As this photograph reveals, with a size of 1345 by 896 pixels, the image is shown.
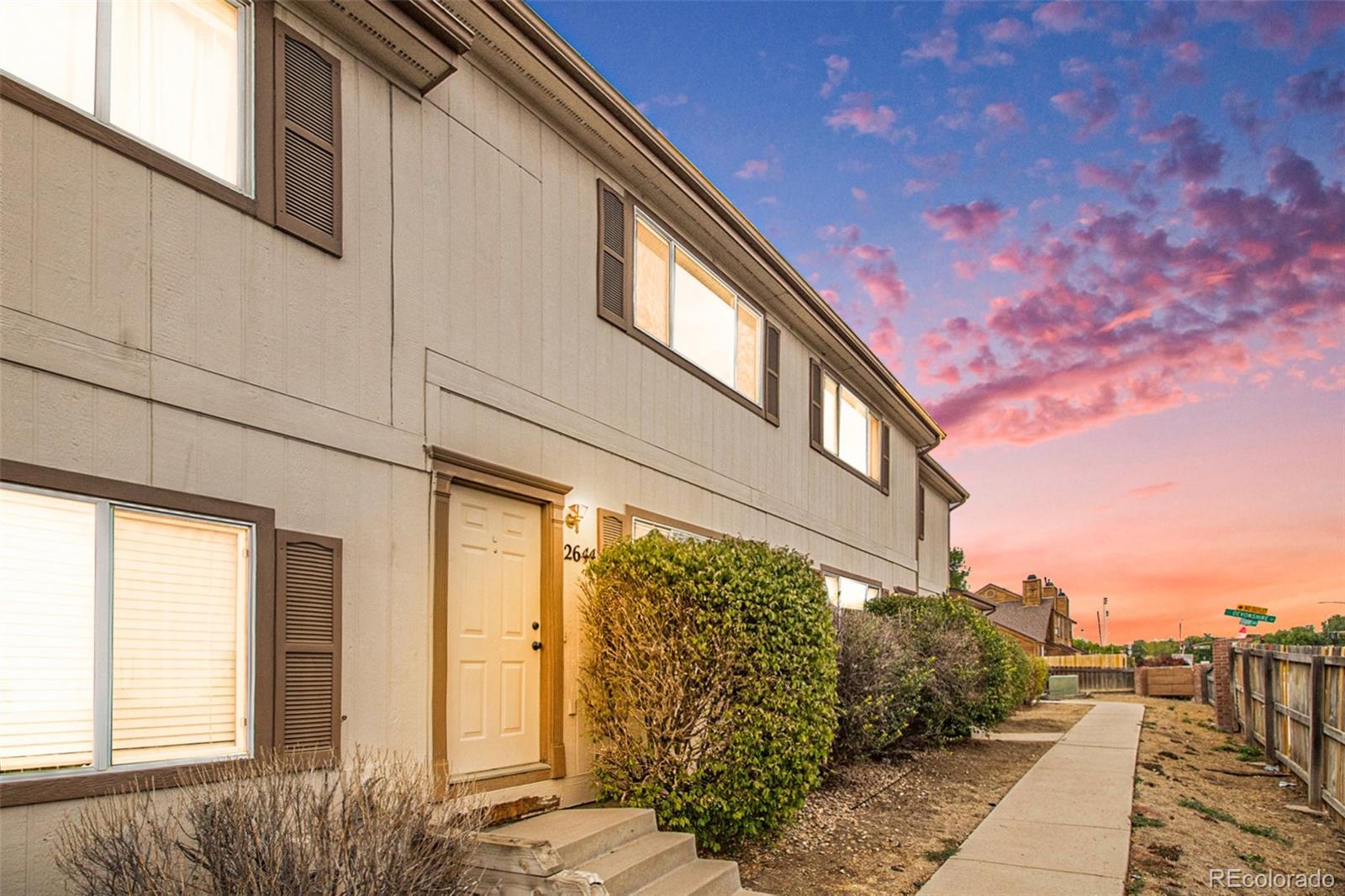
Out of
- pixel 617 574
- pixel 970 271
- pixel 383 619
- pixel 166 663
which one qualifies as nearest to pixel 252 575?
pixel 166 663

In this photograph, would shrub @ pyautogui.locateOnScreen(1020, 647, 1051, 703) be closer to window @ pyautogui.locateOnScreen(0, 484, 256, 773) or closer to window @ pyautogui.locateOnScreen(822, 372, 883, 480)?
window @ pyautogui.locateOnScreen(822, 372, 883, 480)

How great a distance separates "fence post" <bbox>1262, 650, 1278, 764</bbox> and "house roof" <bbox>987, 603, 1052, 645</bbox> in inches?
1324

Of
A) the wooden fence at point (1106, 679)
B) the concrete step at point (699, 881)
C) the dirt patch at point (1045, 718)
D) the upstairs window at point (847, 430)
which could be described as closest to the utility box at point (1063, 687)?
the wooden fence at point (1106, 679)

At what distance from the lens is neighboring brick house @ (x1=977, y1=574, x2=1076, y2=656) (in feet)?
148

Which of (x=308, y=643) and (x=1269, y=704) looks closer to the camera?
(x=308, y=643)

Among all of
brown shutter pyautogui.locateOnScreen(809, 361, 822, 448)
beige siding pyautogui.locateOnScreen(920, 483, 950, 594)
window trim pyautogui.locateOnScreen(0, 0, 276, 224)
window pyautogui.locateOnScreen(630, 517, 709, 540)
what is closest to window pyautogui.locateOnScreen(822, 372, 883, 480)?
brown shutter pyautogui.locateOnScreen(809, 361, 822, 448)

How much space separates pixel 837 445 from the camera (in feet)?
48.0

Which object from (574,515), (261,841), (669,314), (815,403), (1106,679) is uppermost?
(669,314)

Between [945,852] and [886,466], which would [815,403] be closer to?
[886,466]

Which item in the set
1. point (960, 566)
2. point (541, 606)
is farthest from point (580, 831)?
point (960, 566)

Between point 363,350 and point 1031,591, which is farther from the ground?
point 363,350

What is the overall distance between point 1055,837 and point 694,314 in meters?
5.95

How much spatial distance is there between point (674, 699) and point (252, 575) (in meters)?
3.12

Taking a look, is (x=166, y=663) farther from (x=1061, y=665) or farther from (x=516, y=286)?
(x=1061, y=665)
